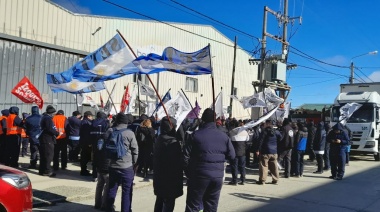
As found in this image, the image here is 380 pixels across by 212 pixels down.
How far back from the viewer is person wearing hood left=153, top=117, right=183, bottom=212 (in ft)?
18.8

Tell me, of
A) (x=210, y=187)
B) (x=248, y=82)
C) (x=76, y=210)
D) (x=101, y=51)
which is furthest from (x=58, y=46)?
(x=248, y=82)

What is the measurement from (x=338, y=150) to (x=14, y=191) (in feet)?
32.2

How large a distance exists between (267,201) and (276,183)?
247cm

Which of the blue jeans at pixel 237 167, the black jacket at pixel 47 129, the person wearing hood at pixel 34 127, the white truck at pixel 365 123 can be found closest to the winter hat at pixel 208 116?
the blue jeans at pixel 237 167

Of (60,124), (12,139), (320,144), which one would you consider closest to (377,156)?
(320,144)

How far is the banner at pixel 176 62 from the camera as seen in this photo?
24.6ft

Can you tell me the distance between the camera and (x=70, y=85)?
10617 mm

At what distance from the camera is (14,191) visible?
16.4 ft

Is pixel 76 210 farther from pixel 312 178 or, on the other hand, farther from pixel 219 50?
pixel 219 50

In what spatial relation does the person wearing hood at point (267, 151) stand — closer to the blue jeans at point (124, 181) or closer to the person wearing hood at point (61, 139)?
the blue jeans at point (124, 181)

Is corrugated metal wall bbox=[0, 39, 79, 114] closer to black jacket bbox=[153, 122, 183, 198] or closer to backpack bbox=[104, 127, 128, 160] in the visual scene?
backpack bbox=[104, 127, 128, 160]

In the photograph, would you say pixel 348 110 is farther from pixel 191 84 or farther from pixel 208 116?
pixel 191 84

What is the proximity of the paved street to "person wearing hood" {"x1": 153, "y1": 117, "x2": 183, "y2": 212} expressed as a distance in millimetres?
1922

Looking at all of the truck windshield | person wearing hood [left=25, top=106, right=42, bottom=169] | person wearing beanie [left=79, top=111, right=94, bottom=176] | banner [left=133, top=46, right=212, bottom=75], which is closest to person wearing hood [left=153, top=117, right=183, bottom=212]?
banner [left=133, top=46, right=212, bottom=75]
